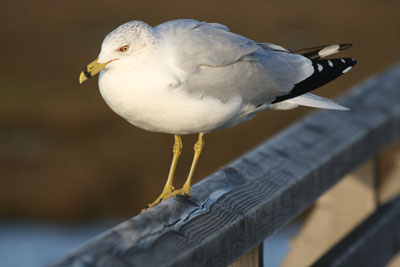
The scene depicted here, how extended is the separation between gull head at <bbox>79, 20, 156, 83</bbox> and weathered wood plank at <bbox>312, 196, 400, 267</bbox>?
0.91 metres

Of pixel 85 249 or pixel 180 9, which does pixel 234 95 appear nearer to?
pixel 85 249

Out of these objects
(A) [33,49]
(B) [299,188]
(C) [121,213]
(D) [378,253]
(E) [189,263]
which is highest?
(E) [189,263]

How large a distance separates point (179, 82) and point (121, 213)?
7.18 meters

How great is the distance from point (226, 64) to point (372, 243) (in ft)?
2.76

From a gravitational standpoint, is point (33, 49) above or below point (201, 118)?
below

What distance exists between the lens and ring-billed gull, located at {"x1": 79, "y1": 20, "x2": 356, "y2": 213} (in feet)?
7.84

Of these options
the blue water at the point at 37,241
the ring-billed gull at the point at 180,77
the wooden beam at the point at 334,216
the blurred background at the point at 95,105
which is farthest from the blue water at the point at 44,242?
the ring-billed gull at the point at 180,77

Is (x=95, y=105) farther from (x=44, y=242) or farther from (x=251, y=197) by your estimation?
(x=251, y=197)

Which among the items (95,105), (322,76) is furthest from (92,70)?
(95,105)

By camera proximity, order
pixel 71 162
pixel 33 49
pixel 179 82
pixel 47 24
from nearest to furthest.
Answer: pixel 179 82 → pixel 71 162 → pixel 33 49 → pixel 47 24

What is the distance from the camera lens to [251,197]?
6.81 ft

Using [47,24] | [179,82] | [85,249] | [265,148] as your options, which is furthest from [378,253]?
[47,24]

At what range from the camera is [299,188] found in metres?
2.27

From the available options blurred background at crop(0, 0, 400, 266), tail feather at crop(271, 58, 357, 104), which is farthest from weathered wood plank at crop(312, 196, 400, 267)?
blurred background at crop(0, 0, 400, 266)
